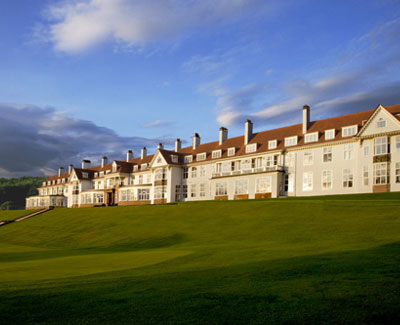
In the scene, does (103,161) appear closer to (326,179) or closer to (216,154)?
(216,154)

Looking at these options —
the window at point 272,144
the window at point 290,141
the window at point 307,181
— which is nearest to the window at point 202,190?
the window at point 272,144

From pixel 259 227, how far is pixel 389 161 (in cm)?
2450

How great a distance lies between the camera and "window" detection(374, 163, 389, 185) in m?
46.7

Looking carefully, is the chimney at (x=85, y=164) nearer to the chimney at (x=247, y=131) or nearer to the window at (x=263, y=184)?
the chimney at (x=247, y=131)

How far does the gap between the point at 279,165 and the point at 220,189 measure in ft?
43.8

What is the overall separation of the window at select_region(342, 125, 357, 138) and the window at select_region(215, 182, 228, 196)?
2271cm

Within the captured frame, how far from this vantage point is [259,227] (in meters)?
31.1

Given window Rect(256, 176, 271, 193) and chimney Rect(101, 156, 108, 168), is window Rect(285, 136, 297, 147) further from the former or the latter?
chimney Rect(101, 156, 108, 168)

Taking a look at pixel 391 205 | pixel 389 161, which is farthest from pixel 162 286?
pixel 389 161

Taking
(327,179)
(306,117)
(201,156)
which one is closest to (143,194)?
(201,156)

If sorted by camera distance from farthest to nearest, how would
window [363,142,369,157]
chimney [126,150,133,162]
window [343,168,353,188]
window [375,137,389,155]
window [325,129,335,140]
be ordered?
1. chimney [126,150,133,162]
2. window [325,129,335,140]
3. window [343,168,353,188]
4. window [363,142,369,157]
5. window [375,137,389,155]

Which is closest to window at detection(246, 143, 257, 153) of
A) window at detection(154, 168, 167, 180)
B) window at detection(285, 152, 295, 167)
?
window at detection(285, 152, 295, 167)

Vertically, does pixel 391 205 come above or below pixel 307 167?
below

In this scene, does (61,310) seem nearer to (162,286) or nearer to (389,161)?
(162,286)
